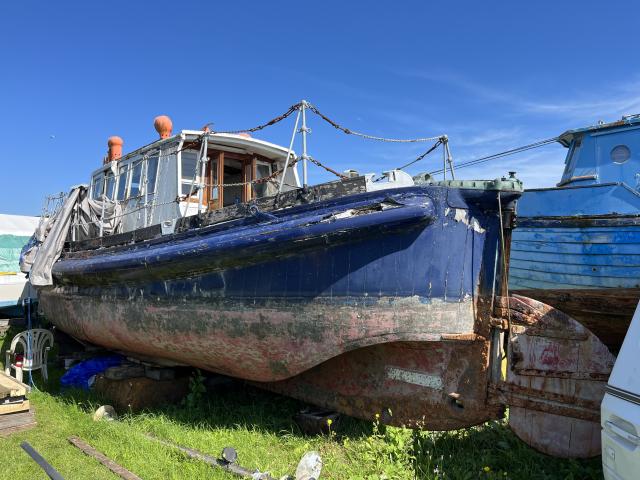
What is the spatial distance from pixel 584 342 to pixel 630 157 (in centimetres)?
574

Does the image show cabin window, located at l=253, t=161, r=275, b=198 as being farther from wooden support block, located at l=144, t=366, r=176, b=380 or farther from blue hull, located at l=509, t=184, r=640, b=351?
blue hull, located at l=509, t=184, r=640, b=351

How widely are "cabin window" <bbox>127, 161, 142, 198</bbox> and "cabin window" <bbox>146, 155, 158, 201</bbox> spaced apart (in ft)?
1.13

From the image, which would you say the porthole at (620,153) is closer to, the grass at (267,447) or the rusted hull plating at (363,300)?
the rusted hull plating at (363,300)

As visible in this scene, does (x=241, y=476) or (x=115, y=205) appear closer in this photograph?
(x=241, y=476)

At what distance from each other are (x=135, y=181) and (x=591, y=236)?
6.86 m

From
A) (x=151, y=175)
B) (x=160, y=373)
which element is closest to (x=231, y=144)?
(x=151, y=175)

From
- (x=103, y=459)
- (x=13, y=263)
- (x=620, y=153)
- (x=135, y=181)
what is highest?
(x=620, y=153)

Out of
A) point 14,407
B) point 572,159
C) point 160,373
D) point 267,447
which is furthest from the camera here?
point 572,159

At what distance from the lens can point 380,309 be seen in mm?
4098

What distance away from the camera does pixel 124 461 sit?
4.25 m

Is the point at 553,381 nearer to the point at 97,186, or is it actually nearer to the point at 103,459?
the point at 103,459

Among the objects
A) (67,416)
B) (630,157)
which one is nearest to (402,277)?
(67,416)

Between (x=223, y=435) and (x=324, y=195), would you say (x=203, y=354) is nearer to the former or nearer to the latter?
(x=223, y=435)

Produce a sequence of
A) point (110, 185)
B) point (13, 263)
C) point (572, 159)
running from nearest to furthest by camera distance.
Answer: point (110, 185) < point (572, 159) < point (13, 263)
